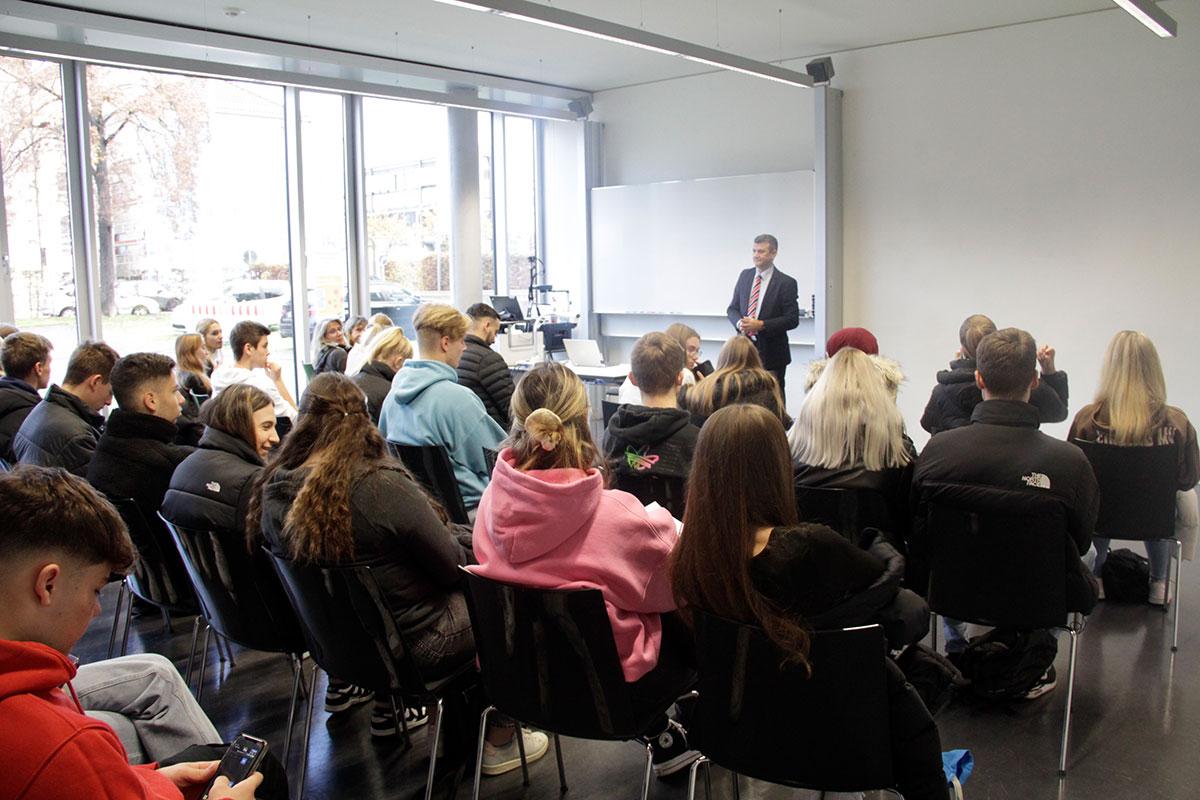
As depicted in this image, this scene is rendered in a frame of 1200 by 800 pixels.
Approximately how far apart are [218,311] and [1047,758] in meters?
7.68

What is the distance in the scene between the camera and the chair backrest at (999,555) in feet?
9.26

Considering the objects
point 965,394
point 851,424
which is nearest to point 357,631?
point 851,424

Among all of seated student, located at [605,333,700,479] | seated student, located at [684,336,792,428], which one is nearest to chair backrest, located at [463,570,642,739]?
seated student, located at [605,333,700,479]

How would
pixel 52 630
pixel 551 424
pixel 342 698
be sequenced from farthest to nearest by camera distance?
pixel 342 698 → pixel 551 424 → pixel 52 630

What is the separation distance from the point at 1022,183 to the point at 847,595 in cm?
673

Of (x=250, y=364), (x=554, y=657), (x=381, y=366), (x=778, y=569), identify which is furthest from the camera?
(x=250, y=364)

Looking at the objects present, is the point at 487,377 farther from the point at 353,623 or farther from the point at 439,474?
the point at 353,623

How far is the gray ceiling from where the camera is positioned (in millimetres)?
6934

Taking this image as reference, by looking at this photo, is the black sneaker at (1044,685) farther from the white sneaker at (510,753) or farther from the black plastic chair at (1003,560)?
the white sneaker at (510,753)

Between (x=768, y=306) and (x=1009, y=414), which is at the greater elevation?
(x=768, y=306)

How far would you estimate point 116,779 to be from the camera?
131 cm

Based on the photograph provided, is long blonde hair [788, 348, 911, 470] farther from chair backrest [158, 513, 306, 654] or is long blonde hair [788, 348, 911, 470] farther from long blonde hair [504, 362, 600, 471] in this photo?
chair backrest [158, 513, 306, 654]

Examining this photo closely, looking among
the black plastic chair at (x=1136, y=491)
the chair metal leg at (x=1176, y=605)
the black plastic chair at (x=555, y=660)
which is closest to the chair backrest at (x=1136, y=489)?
the black plastic chair at (x=1136, y=491)

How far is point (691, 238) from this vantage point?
9672 mm
